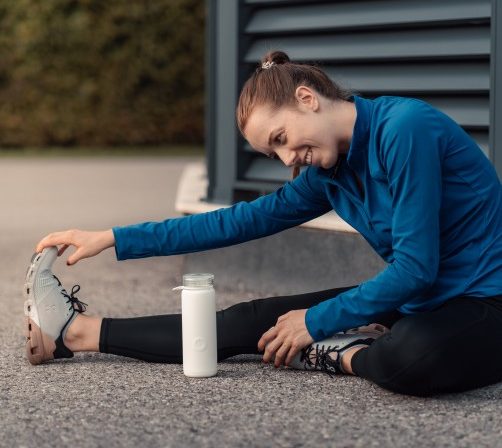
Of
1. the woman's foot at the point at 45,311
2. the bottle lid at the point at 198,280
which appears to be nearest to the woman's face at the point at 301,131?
the bottle lid at the point at 198,280

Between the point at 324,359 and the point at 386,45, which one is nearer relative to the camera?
the point at 324,359

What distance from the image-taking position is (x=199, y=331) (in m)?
3.49

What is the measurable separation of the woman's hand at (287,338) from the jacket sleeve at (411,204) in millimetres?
274

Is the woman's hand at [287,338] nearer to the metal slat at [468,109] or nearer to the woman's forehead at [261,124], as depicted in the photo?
the woman's forehead at [261,124]

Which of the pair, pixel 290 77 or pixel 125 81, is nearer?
pixel 290 77

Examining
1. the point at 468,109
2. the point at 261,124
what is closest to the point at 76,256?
the point at 261,124

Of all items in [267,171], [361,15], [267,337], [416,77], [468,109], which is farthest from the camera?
[267,171]

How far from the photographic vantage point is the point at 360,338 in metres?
3.54

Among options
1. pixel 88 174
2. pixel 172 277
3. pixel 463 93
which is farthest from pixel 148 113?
pixel 463 93

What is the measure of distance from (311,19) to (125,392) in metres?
2.43

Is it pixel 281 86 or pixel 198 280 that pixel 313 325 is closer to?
pixel 198 280

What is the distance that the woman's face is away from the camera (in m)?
3.17

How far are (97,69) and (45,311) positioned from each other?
11225 millimetres

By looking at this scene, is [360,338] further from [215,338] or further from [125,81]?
[125,81]
